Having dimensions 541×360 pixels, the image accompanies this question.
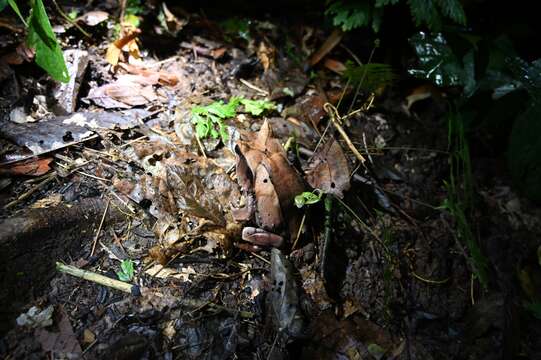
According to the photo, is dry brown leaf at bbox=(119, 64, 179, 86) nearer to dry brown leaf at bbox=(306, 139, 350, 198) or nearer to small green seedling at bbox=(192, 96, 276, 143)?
small green seedling at bbox=(192, 96, 276, 143)

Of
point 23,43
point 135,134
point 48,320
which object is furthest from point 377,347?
point 23,43

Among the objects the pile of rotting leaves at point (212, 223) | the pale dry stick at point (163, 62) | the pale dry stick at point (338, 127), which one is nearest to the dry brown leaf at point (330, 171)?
the pile of rotting leaves at point (212, 223)

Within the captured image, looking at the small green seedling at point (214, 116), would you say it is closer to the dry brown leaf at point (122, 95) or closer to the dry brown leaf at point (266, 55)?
the dry brown leaf at point (122, 95)

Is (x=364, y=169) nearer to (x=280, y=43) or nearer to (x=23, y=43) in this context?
(x=280, y=43)

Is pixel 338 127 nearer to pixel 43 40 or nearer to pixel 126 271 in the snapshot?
pixel 126 271

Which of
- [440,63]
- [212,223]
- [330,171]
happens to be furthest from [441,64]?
[212,223]

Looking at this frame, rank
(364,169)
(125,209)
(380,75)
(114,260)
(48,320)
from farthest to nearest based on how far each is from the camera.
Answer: (380,75), (364,169), (125,209), (114,260), (48,320)

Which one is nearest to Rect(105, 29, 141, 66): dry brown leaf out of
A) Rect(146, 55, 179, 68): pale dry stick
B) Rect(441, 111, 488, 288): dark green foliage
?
Rect(146, 55, 179, 68): pale dry stick
